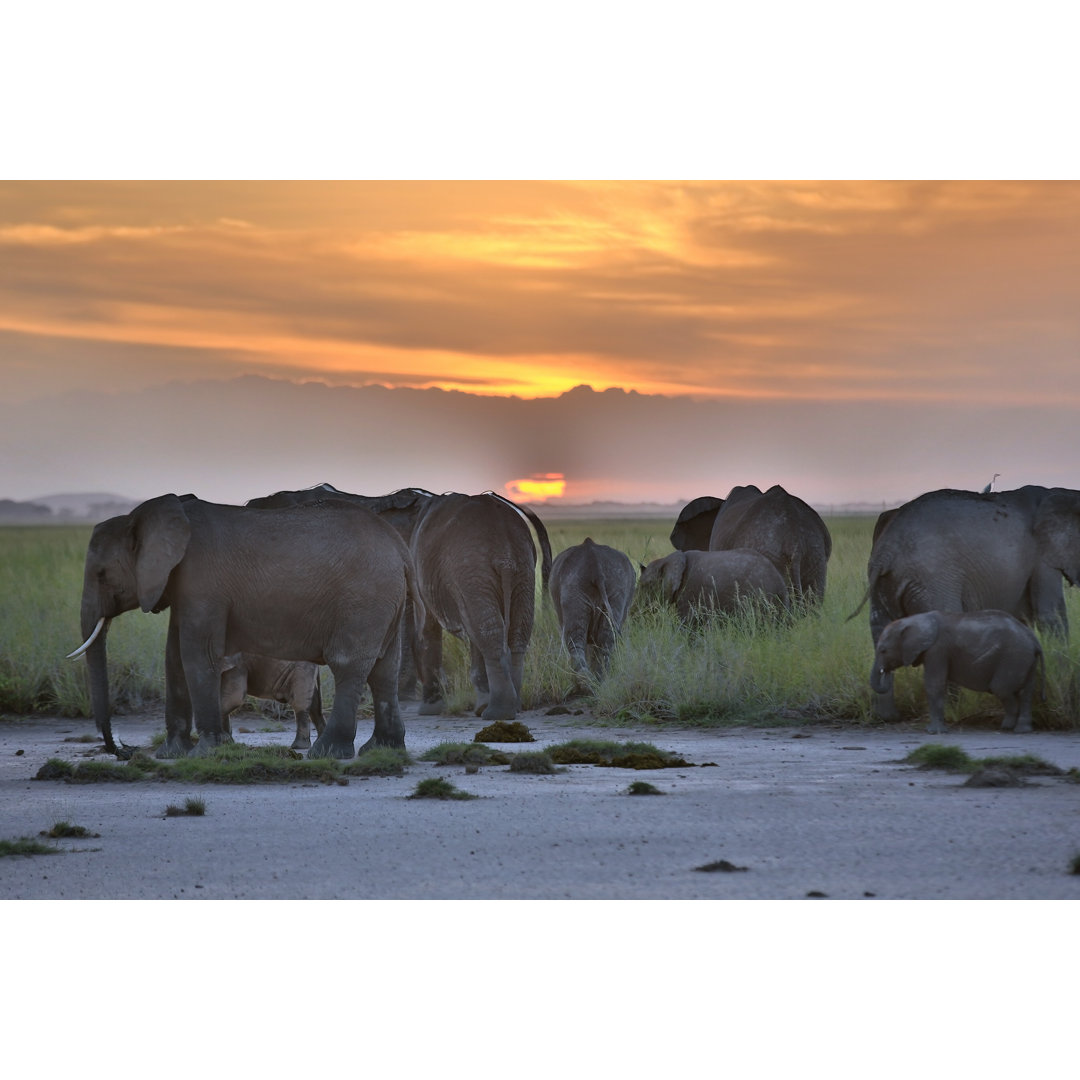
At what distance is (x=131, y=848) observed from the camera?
6520mm

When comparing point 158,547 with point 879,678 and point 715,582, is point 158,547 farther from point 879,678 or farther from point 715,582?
point 715,582

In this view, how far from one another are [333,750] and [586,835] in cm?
279

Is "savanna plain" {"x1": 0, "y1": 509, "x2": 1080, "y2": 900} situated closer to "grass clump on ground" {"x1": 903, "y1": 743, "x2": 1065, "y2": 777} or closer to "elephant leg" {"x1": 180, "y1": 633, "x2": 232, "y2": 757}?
"grass clump on ground" {"x1": 903, "y1": 743, "x2": 1065, "y2": 777}

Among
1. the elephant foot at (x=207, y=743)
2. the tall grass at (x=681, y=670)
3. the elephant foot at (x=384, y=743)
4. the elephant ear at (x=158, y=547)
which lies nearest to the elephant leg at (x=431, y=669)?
the tall grass at (x=681, y=670)

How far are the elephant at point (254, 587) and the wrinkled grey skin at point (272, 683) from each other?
0.65 m

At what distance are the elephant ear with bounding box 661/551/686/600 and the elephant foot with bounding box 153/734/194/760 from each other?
15.7 feet

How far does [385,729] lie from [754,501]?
6.00 meters

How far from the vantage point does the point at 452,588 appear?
10.9m

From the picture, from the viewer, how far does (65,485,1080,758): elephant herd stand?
29.4 ft

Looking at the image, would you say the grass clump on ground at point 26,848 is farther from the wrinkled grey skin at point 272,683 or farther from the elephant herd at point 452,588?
the wrinkled grey skin at point 272,683

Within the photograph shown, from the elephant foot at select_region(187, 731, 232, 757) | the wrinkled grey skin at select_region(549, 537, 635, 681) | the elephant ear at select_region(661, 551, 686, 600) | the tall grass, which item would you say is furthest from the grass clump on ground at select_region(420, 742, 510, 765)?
the elephant ear at select_region(661, 551, 686, 600)

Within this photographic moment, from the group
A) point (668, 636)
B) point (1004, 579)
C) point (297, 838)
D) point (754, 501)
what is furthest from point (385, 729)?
point (754, 501)

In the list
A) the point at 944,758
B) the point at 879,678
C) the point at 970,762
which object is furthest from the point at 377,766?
the point at 879,678

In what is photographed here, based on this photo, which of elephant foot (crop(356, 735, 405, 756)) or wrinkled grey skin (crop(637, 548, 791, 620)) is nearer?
elephant foot (crop(356, 735, 405, 756))
